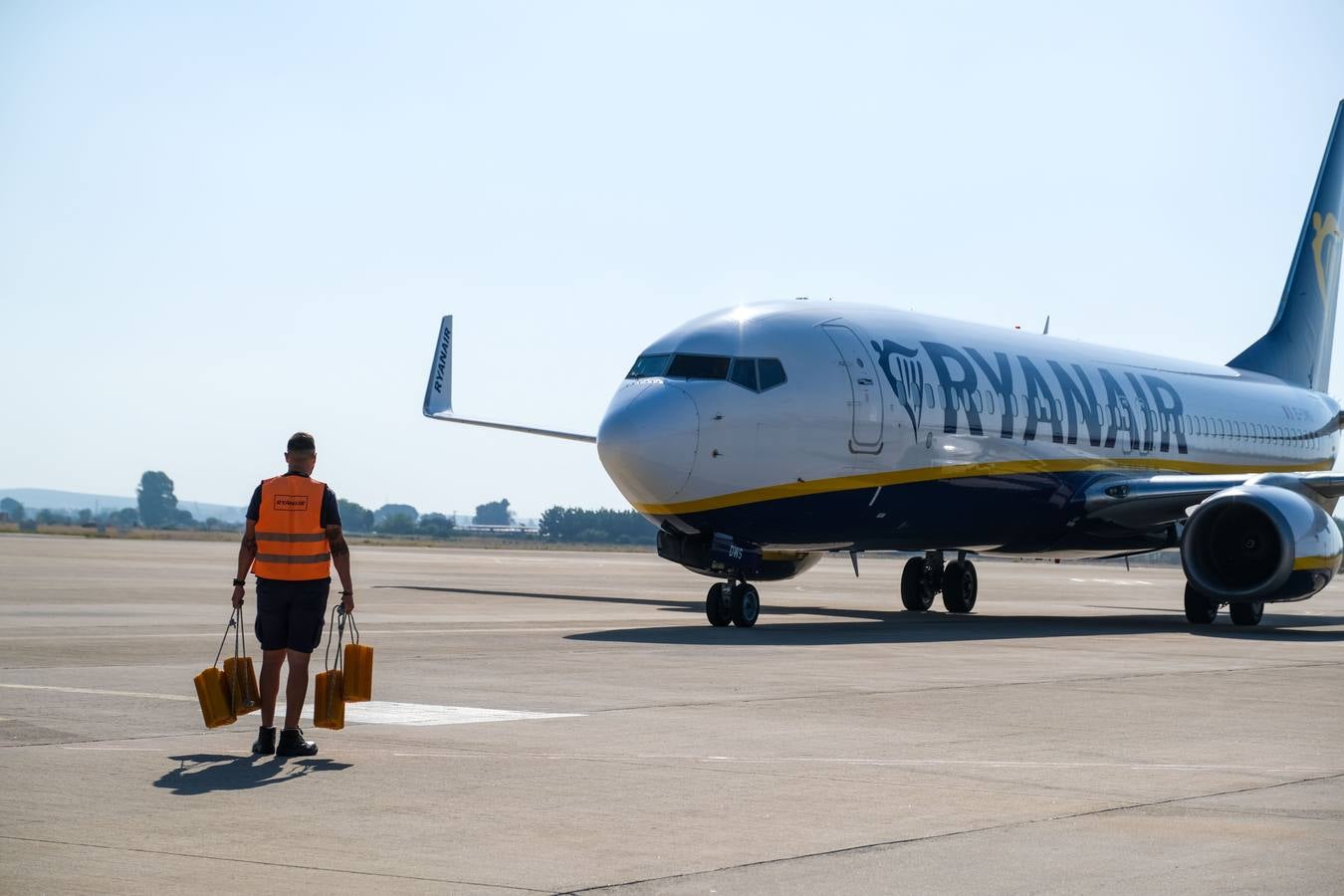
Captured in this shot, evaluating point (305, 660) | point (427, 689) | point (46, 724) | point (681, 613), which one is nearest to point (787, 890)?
point (305, 660)

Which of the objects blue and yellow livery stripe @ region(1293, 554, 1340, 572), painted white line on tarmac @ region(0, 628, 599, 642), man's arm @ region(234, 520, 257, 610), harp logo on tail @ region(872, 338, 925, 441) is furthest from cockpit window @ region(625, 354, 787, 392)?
man's arm @ region(234, 520, 257, 610)

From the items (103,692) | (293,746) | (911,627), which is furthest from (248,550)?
(911,627)

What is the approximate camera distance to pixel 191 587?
2767cm

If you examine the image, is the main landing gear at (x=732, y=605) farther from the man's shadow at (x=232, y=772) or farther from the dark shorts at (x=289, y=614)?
the man's shadow at (x=232, y=772)

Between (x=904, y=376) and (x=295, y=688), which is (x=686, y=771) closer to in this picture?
(x=295, y=688)

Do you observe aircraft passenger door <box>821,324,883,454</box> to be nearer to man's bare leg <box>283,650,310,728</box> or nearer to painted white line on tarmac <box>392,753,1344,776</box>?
painted white line on tarmac <box>392,753,1344,776</box>

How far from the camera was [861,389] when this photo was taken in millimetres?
21641

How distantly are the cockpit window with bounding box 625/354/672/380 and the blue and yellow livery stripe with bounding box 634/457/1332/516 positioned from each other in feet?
5.49

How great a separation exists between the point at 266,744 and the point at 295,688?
37 cm

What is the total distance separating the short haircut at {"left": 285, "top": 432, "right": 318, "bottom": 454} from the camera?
384 inches

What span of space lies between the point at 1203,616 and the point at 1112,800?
60.2 ft

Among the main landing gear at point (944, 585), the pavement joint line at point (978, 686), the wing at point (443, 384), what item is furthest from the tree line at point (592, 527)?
the pavement joint line at point (978, 686)

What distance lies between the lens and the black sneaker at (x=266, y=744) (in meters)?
8.95

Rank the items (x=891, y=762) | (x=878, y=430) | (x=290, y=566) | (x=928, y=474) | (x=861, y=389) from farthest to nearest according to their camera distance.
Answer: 1. (x=928, y=474)
2. (x=878, y=430)
3. (x=861, y=389)
4. (x=290, y=566)
5. (x=891, y=762)
